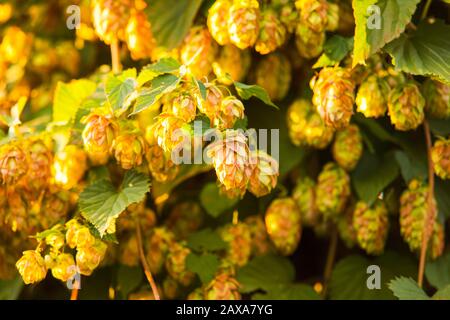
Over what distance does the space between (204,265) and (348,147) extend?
39 centimetres

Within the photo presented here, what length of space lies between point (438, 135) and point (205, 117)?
539 mm

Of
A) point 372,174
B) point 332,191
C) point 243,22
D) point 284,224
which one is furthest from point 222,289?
point 243,22

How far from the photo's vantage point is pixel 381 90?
1.52 metres

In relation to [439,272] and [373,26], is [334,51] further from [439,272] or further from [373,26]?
[439,272]

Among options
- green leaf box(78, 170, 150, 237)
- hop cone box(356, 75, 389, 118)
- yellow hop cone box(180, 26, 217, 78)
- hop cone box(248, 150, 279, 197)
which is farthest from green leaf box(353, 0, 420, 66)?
green leaf box(78, 170, 150, 237)

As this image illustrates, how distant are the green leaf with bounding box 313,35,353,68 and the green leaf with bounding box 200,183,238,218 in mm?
385

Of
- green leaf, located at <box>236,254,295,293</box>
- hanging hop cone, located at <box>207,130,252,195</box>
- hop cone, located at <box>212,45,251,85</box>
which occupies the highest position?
hop cone, located at <box>212,45,251,85</box>

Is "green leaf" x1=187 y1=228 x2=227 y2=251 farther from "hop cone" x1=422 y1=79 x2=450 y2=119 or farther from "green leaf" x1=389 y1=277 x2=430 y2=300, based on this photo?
"hop cone" x1=422 y1=79 x2=450 y2=119

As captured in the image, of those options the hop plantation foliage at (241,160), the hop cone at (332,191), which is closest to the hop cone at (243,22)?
the hop plantation foliage at (241,160)

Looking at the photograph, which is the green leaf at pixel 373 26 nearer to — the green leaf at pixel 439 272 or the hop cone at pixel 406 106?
the hop cone at pixel 406 106

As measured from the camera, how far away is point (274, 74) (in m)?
1.75

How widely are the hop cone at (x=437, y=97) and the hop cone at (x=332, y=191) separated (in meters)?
0.23

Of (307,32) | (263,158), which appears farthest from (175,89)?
(307,32)

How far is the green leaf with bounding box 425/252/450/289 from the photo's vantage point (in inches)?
65.3
